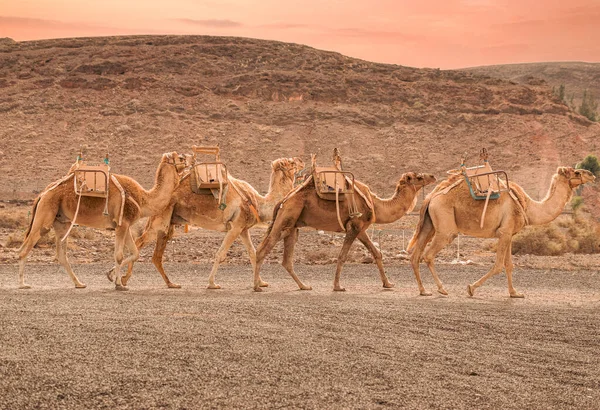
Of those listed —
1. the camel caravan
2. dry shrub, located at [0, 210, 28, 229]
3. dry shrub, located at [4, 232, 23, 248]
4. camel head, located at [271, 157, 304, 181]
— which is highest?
camel head, located at [271, 157, 304, 181]

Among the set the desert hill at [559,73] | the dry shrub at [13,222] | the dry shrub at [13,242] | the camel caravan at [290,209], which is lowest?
the dry shrub at [13,222]

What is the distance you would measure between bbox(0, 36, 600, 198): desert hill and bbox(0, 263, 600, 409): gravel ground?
39853 millimetres

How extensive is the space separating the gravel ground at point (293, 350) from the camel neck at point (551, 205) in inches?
53.2

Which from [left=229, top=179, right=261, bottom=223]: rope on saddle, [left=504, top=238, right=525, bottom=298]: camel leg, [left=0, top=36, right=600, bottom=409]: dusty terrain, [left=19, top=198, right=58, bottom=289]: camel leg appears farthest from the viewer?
[left=229, top=179, right=261, bottom=223]: rope on saddle

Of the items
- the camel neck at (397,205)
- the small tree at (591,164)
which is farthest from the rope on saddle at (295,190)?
the small tree at (591,164)

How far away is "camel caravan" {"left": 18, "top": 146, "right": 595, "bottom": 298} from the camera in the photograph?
1548 cm

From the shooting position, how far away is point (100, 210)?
15773 mm

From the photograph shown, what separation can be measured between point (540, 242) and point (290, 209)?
12.8 meters

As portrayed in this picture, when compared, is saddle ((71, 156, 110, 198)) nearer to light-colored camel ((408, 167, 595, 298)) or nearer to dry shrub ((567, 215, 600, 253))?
light-colored camel ((408, 167, 595, 298))

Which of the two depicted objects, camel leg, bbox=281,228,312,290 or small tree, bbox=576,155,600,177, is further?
small tree, bbox=576,155,600,177

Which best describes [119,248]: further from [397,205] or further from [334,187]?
[397,205]

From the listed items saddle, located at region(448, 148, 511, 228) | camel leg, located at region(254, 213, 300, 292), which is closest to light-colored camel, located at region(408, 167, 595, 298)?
saddle, located at region(448, 148, 511, 228)

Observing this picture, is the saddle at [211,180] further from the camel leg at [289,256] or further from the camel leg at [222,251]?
the camel leg at [289,256]

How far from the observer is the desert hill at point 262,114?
198ft
